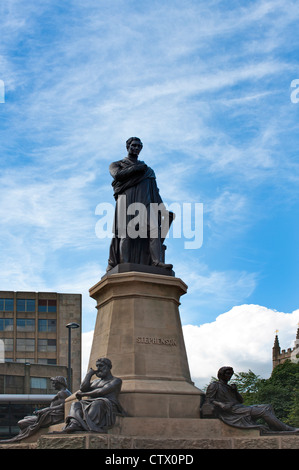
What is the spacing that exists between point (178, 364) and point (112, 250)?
314 centimetres

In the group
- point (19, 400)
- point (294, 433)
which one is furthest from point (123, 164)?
point (19, 400)

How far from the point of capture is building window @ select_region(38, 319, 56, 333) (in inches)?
3516

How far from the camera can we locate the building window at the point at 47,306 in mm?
90375

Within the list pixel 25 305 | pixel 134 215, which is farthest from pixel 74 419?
pixel 25 305

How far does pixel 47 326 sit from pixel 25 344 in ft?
12.7

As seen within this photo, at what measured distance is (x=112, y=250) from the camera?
1470cm

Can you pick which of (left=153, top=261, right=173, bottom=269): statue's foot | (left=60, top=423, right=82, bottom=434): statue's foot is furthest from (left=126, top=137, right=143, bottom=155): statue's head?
(left=60, top=423, right=82, bottom=434): statue's foot

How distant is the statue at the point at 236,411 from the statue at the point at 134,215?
2.92 m

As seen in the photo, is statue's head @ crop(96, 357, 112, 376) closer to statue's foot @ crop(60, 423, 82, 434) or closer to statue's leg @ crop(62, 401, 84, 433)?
statue's leg @ crop(62, 401, 84, 433)

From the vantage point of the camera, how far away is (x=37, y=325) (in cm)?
8950

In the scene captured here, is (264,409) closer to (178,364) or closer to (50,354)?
(178,364)

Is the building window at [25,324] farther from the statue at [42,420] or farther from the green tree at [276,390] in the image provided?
the statue at [42,420]
